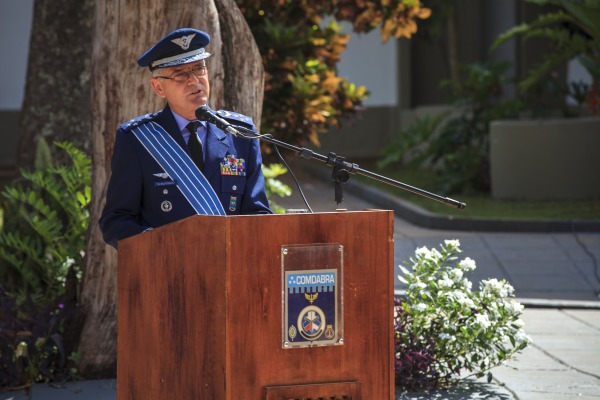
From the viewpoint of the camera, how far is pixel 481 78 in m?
16.7

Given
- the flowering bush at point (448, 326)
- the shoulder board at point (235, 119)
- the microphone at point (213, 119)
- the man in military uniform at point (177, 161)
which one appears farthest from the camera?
the flowering bush at point (448, 326)

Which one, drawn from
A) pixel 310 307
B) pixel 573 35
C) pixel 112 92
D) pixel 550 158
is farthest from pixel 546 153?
pixel 310 307

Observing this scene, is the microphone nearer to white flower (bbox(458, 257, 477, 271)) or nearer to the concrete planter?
white flower (bbox(458, 257, 477, 271))

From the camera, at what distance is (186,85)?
4090 mm

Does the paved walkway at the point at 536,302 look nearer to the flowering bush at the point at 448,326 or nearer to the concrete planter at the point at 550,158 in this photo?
the flowering bush at the point at 448,326

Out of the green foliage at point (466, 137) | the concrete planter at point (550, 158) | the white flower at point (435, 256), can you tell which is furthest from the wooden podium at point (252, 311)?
the green foliage at point (466, 137)

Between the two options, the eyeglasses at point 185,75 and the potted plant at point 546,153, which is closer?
the eyeglasses at point 185,75

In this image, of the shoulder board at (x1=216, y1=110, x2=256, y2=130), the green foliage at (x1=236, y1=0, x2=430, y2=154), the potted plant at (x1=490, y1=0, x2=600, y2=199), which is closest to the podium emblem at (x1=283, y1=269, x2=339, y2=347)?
the shoulder board at (x1=216, y1=110, x2=256, y2=130)

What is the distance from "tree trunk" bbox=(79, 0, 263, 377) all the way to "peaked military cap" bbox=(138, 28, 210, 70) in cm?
189

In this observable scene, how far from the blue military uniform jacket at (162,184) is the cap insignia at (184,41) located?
0.24m

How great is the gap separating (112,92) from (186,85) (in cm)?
198

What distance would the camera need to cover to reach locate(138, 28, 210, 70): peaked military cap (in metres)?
4.08

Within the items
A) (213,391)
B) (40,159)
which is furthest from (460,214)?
(213,391)

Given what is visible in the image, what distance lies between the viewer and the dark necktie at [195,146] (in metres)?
4.10
